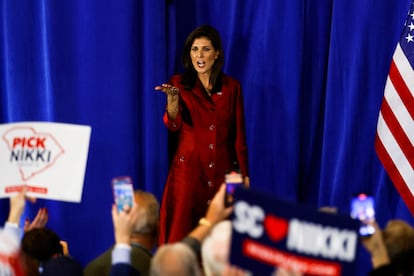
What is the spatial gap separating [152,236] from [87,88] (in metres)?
1.70

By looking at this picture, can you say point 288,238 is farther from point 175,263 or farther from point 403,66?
point 403,66

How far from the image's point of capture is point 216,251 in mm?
2143

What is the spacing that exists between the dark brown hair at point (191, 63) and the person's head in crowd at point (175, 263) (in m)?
1.76

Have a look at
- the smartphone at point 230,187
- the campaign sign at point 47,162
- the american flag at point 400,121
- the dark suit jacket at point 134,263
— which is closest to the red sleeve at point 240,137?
the american flag at point 400,121

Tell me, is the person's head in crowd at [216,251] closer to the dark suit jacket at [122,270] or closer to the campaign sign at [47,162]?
the dark suit jacket at [122,270]

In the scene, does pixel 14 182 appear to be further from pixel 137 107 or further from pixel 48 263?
pixel 137 107

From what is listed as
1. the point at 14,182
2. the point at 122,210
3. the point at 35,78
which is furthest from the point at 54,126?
the point at 35,78

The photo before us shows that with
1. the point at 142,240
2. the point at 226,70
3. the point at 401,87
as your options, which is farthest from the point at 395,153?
the point at 142,240

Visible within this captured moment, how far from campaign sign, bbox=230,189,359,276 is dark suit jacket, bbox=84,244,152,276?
51cm

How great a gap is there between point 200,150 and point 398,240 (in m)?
1.60

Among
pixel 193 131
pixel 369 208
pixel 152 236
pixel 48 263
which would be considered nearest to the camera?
pixel 48 263

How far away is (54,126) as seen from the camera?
2658mm

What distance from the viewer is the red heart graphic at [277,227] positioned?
6.59ft

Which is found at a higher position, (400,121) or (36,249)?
(400,121)
